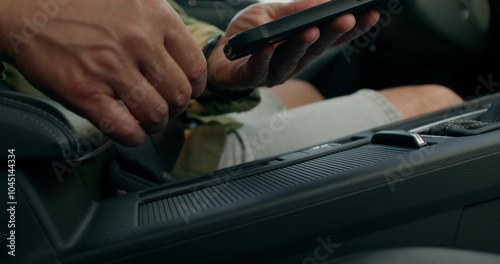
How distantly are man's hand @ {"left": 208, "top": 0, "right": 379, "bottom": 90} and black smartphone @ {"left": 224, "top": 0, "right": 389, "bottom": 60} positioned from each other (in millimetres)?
16

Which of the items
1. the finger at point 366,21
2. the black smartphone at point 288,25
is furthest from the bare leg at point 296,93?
the black smartphone at point 288,25

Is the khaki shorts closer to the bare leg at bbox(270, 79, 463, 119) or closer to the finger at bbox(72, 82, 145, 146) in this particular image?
the bare leg at bbox(270, 79, 463, 119)

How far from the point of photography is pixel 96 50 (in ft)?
1.60

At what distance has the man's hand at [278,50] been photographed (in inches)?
24.1

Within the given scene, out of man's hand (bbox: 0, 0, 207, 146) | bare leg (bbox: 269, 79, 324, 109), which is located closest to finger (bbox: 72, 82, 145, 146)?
man's hand (bbox: 0, 0, 207, 146)

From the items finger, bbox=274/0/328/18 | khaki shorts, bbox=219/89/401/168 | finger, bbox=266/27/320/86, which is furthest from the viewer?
khaki shorts, bbox=219/89/401/168

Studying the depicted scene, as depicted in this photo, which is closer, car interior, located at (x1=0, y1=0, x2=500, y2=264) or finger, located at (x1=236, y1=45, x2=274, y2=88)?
car interior, located at (x1=0, y1=0, x2=500, y2=264)

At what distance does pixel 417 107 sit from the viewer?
112cm

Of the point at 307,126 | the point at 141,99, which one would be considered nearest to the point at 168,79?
the point at 141,99

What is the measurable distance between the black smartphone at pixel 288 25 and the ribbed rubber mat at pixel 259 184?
0.46 feet

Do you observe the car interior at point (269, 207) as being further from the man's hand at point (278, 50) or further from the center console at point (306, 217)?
the man's hand at point (278, 50)

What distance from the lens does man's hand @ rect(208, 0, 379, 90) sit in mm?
612

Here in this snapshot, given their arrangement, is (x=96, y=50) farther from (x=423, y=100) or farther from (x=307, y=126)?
(x=423, y=100)

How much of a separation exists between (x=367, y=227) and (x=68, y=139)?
0.93 feet
